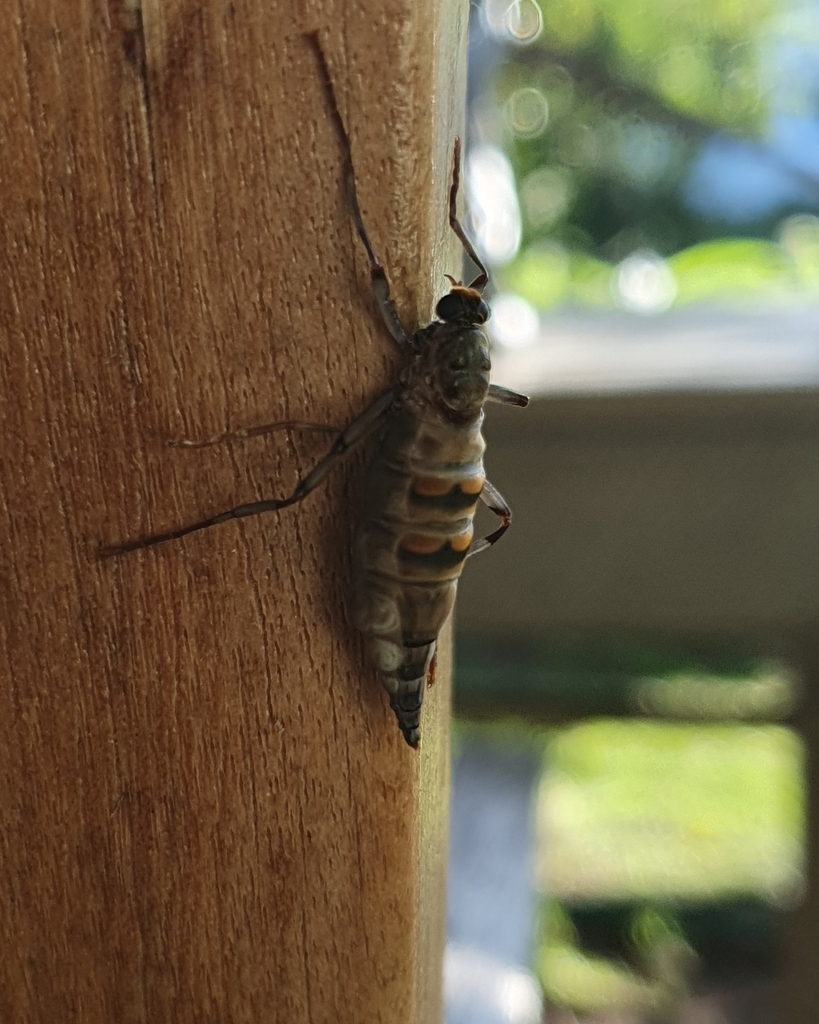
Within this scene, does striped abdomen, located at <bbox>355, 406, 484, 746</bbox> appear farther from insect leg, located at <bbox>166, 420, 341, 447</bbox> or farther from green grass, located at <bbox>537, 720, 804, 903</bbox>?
green grass, located at <bbox>537, 720, 804, 903</bbox>

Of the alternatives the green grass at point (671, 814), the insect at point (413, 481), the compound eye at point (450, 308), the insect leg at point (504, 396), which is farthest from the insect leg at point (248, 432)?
the green grass at point (671, 814)

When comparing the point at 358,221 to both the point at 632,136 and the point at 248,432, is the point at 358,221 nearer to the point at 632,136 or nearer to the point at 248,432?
the point at 248,432

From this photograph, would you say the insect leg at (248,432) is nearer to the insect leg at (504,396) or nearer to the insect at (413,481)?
the insect at (413,481)

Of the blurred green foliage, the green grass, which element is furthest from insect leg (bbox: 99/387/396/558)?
the green grass

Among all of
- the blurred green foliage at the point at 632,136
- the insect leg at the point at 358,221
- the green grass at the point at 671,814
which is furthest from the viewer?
the green grass at the point at 671,814

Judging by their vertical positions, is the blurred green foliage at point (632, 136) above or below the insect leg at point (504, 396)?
above

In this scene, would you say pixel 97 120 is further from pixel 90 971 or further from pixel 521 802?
pixel 521 802
